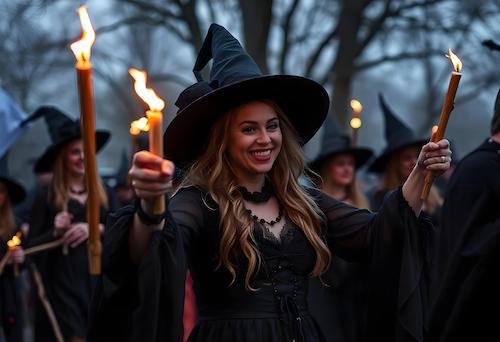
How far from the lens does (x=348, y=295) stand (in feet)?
25.2

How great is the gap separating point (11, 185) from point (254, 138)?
5367mm

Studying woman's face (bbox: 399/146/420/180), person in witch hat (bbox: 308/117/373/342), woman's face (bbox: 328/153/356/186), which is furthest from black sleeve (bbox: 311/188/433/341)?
woman's face (bbox: 399/146/420/180)

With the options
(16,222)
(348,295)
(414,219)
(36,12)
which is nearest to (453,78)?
(414,219)

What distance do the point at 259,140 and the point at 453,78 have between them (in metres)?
1.02

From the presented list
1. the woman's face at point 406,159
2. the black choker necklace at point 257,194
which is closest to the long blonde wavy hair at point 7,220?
the woman's face at point 406,159

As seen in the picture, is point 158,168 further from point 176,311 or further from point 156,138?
point 176,311

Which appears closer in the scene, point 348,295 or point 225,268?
point 225,268

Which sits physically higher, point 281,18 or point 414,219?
point 281,18

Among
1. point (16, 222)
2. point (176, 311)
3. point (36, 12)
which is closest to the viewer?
point (176, 311)

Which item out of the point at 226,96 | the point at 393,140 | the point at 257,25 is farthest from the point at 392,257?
the point at 257,25

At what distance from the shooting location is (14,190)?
Answer: 8836 mm

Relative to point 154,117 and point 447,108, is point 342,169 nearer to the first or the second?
point 447,108

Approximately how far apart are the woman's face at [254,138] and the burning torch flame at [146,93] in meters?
1.00

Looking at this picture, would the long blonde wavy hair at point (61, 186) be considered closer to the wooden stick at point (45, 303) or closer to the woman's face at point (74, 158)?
the woman's face at point (74, 158)
